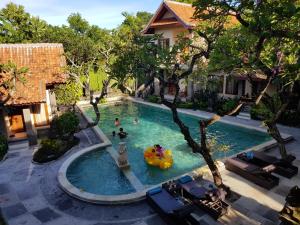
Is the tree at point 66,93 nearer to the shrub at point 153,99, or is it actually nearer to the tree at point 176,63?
the shrub at point 153,99

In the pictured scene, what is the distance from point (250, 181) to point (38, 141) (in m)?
14.6

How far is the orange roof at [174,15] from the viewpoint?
27484 mm

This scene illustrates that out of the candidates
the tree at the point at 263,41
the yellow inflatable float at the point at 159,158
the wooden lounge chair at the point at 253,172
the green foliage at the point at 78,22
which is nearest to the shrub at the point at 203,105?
the yellow inflatable float at the point at 159,158

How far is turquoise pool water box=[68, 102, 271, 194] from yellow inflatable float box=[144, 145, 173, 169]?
0.97 feet

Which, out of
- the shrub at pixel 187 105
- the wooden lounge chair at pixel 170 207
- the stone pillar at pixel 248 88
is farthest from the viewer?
the shrub at pixel 187 105

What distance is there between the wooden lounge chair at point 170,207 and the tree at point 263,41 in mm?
4301

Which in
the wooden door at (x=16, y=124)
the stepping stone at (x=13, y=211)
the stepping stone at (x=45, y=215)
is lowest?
the stepping stone at (x=45, y=215)

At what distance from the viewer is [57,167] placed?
578 inches

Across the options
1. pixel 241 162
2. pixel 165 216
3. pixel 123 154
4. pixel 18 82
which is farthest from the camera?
pixel 18 82

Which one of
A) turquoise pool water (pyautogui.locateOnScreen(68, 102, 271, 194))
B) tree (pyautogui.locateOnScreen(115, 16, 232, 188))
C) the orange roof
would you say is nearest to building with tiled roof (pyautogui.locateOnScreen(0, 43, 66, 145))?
turquoise pool water (pyautogui.locateOnScreen(68, 102, 271, 194))

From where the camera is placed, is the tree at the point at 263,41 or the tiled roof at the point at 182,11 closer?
the tree at the point at 263,41

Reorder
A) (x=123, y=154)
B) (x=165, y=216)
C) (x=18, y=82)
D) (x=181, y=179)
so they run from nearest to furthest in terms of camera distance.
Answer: (x=165, y=216) → (x=181, y=179) → (x=123, y=154) → (x=18, y=82)

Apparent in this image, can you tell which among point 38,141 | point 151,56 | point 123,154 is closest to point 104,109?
point 38,141

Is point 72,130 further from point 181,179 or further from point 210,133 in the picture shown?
point 210,133
